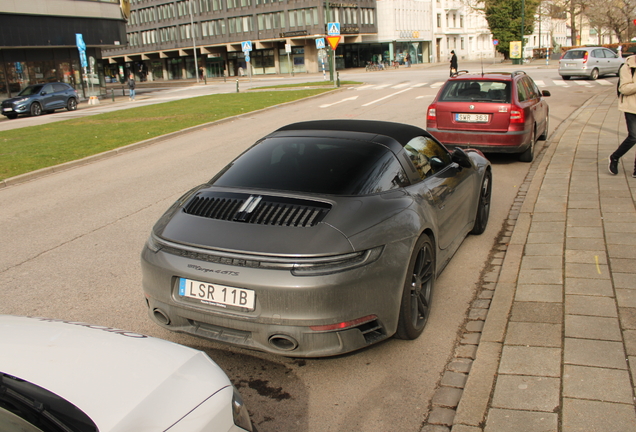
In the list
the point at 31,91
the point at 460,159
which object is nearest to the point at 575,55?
the point at 31,91

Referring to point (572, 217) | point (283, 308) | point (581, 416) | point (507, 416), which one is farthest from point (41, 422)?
point (572, 217)

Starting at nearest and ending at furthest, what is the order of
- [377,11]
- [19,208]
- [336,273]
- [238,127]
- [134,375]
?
[134,375], [336,273], [19,208], [238,127], [377,11]

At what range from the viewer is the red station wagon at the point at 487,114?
10.1 m

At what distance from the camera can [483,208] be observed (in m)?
6.57

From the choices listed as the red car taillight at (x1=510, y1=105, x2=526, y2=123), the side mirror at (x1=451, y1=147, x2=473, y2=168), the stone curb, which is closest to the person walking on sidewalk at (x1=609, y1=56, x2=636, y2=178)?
the red car taillight at (x1=510, y1=105, x2=526, y2=123)

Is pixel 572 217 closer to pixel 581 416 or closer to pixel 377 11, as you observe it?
pixel 581 416

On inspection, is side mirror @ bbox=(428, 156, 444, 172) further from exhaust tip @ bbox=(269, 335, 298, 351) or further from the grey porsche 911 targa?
exhaust tip @ bbox=(269, 335, 298, 351)

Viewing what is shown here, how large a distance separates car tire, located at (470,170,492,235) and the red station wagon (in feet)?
11.6

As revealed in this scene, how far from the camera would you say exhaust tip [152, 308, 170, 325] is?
12.0 feet

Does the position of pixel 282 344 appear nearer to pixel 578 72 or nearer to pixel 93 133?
pixel 93 133

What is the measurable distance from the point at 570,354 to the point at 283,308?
6.11ft

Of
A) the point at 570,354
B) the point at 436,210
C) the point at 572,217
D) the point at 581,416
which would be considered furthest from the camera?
the point at 572,217

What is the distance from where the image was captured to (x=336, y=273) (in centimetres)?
333

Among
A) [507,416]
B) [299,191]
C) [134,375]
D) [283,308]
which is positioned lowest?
[507,416]
